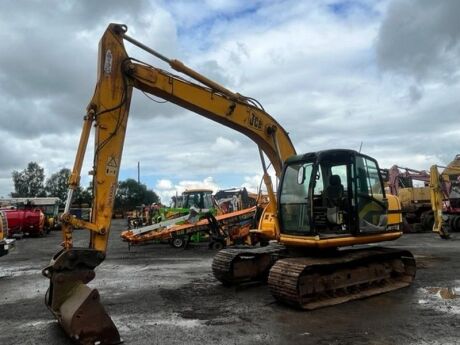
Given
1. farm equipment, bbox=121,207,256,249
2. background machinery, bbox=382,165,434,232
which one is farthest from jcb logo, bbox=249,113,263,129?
background machinery, bbox=382,165,434,232

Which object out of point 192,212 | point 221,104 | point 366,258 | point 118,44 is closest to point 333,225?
point 366,258

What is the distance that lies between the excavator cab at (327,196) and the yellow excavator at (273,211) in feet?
0.06

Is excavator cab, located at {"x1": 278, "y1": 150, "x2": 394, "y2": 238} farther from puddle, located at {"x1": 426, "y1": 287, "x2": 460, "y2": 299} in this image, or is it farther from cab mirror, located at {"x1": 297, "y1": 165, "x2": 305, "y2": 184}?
puddle, located at {"x1": 426, "y1": 287, "x2": 460, "y2": 299}

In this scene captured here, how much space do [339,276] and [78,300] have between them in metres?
4.30

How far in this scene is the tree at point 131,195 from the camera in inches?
3076

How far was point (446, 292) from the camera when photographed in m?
8.37

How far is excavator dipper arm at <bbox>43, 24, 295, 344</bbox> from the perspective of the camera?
570cm

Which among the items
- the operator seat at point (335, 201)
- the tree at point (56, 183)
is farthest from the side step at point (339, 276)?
the tree at point (56, 183)

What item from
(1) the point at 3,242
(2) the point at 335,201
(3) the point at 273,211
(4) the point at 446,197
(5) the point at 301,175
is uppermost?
(4) the point at 446,197

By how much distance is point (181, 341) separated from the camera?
18.8 feet

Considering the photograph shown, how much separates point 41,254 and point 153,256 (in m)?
4.71

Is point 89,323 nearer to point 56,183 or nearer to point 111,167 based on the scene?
point 111,167

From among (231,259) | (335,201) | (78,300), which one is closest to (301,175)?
(335,201)

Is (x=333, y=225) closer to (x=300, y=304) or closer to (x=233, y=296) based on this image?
(x=300, y=304)
